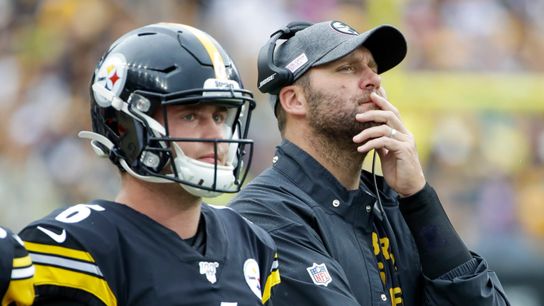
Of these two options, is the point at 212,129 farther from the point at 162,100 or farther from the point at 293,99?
the point at 293,99

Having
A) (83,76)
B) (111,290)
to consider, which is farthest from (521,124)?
(111,290)

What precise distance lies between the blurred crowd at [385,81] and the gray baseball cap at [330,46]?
455 centimetres

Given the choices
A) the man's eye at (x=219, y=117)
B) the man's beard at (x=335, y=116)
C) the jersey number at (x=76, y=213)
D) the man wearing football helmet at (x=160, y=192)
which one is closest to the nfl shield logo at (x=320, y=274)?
the man wearing football helmet at (x=160, y=192)

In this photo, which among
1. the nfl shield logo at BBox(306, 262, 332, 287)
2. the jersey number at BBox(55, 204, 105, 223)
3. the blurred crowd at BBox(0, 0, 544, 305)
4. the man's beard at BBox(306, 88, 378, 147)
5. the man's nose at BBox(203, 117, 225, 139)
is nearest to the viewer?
the jersey number at BBox(55, 204, 105, 223)

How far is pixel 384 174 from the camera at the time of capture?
3295mm

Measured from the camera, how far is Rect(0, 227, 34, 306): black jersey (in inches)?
86.2

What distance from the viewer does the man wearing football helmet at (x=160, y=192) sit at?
2373mm

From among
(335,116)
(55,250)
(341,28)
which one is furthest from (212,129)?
(341,28)

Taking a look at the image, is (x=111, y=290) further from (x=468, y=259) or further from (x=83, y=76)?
(x=83, y=76)

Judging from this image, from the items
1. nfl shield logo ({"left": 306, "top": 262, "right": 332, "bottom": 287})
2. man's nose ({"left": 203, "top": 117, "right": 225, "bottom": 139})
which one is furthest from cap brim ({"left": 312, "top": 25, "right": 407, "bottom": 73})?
man's nose ({"left": 203, "top": 117, "right": 225, "bottom": 139})

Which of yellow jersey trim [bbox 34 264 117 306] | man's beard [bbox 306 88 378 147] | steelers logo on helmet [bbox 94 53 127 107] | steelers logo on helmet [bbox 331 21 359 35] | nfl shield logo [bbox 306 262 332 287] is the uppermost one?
steelers logo on helmet [bbox 331 21 359 35]

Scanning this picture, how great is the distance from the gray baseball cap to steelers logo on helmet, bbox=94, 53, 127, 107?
2.95ft

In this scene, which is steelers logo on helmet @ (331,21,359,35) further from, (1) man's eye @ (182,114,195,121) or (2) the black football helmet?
(1) man's eye @ (182,114,195,121)

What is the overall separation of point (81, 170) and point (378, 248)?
5.07 metres
